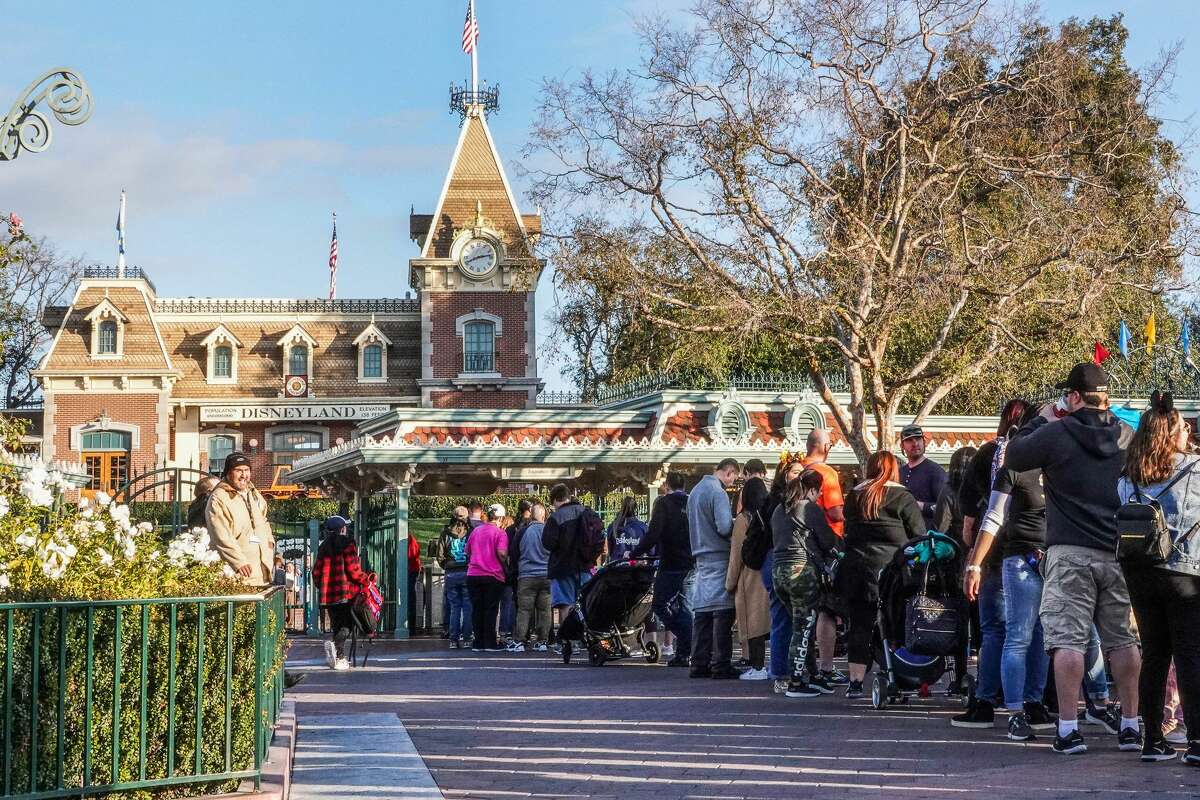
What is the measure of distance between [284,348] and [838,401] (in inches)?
1129

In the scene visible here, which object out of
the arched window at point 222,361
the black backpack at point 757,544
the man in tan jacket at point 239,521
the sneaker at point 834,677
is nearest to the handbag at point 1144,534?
the sneaker at point 834,677

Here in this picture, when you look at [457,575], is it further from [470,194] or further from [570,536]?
[470,194]

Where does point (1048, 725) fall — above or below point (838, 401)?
below

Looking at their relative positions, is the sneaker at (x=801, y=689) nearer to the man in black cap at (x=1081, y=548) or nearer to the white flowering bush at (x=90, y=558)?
the man in black cap at (x=1081, y=548)

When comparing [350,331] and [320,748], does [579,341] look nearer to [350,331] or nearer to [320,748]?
[350,331]

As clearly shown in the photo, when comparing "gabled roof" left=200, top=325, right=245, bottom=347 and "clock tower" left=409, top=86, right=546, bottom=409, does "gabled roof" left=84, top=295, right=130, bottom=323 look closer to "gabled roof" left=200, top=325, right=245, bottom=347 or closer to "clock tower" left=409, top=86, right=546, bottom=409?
"gabled roof" left=200, top=325, right=245, bottom=347

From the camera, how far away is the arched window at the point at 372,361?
5309 centimetres

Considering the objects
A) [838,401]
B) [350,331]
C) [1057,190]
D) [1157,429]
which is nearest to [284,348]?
[350,331]

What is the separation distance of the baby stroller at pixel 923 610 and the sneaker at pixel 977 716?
55 centimetres

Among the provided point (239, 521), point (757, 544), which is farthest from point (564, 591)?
point (239, 521)

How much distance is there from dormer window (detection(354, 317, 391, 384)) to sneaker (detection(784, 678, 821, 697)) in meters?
42.4

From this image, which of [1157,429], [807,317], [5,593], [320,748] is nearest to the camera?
[5,593]

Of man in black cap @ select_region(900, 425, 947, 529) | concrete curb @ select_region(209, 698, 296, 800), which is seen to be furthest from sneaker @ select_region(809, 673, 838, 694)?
concrete curb @ select_region(209, 698, 296, 800)

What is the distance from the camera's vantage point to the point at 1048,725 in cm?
909
